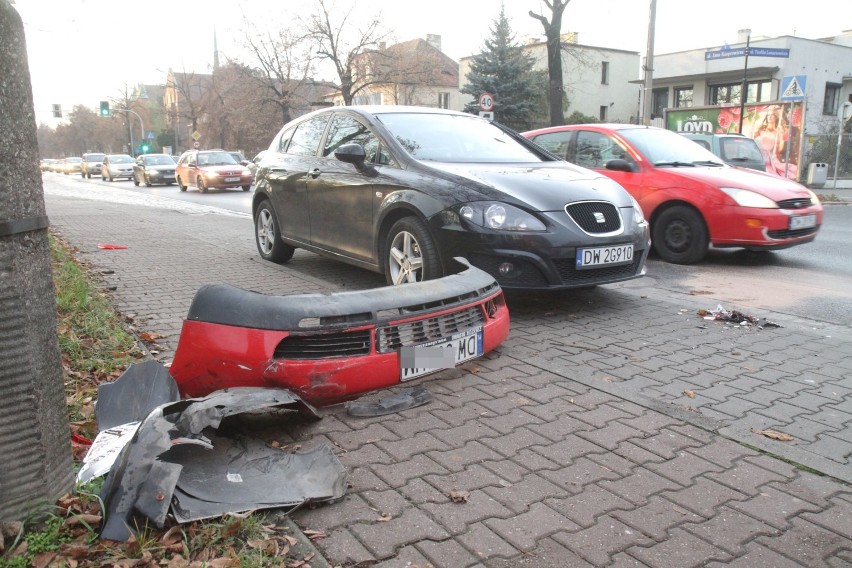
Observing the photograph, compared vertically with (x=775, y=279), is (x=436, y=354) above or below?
above

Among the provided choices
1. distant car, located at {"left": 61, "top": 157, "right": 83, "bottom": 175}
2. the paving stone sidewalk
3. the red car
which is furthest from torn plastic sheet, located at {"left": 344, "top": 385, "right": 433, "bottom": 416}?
distant car, located at {"left": 61, "top": 157, "right": 83, "bottom": 175}

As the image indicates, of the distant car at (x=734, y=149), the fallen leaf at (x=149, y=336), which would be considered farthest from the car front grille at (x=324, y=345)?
the distant car at (x=734, y=149)

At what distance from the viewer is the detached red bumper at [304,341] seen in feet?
10.7

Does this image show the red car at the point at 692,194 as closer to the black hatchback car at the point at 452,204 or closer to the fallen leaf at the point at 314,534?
the black hatchback car at the point at 452,204

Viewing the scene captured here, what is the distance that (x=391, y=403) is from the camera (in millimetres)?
3508

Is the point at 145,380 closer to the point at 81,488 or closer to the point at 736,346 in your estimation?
the point at 81,488

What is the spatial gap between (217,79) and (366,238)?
54737 mm

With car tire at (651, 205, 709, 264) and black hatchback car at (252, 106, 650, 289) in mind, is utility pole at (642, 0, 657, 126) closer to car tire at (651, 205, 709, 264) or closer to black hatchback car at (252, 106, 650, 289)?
car tire at (651, 205, 709, 264)

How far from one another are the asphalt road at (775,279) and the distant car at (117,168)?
40.7 metres

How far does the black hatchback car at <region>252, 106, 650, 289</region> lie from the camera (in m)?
5.05

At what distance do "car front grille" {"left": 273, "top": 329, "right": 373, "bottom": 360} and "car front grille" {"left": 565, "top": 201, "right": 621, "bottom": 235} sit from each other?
7.78ft

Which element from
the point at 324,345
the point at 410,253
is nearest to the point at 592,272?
the point at 410,253

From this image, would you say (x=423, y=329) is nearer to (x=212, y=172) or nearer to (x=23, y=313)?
(x=23, y=313)

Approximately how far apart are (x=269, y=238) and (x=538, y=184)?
12.5 feet
